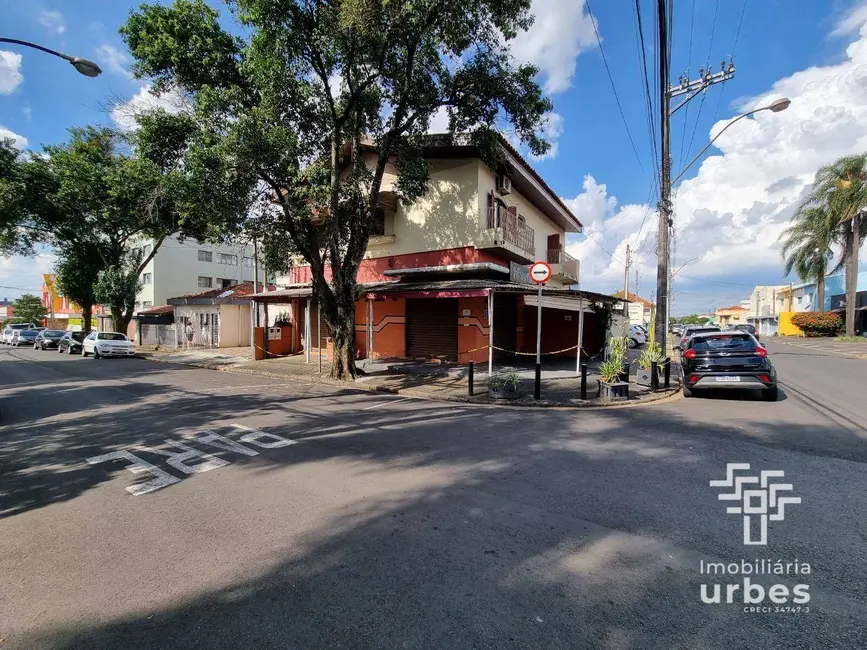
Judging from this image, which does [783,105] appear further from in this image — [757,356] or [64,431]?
[64,431]

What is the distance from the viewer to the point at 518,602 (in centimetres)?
258

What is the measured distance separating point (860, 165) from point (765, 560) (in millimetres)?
38939

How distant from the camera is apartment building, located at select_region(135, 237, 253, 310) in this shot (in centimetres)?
3731

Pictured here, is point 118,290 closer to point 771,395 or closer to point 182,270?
point 182,270

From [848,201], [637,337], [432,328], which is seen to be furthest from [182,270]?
[848,201]

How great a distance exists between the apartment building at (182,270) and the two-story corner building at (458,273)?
24073 millimetres

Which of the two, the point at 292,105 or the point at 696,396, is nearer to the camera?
the point at 696,396

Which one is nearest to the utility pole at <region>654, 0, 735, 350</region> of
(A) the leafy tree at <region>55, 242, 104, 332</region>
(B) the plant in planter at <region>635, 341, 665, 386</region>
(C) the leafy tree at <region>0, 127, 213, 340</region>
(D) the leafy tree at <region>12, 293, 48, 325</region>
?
(B) the plant in planter at <region>635, 341, 665, 386</region>

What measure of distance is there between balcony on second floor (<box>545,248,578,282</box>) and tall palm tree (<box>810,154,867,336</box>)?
70.0 feet

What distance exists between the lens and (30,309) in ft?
185

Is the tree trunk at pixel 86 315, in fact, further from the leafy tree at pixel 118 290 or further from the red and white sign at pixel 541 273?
the red and white sign at pixel 541 273

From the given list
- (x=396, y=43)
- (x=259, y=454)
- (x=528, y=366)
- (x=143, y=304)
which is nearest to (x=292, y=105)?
(x=396, y=43)

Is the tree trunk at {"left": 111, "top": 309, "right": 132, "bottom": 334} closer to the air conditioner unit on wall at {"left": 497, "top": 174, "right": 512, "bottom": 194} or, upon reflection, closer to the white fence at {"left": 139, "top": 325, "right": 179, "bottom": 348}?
the white fence at {"left": 139, "top": 325, "right": 179, "bottom": 348}

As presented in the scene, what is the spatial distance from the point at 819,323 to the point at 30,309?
91442mm
